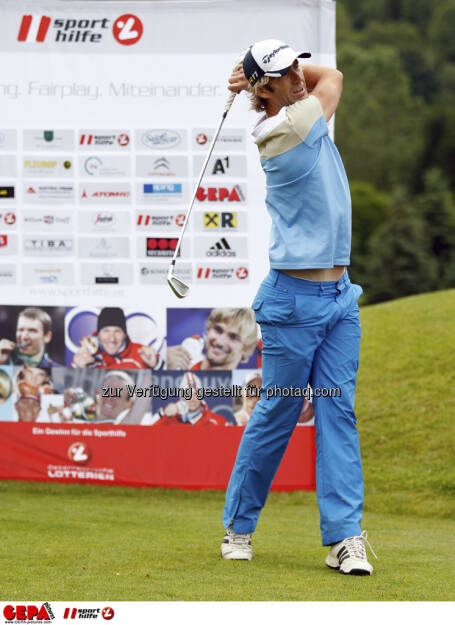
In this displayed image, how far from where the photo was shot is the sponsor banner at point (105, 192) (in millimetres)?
6031

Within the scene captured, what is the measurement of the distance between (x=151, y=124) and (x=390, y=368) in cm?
316

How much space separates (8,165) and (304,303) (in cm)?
253

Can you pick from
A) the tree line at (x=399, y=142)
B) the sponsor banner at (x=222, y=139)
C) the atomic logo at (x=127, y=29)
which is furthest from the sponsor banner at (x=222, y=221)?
the tree line at (x=399, y=142)

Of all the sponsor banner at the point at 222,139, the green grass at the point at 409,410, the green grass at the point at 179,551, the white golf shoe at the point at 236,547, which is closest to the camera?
the green grass at the point at 179,551

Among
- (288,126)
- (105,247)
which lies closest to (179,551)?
(288,126)

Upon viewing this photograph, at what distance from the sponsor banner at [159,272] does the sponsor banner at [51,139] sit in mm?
798

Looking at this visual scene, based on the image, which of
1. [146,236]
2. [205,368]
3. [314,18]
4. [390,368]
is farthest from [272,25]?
[390,368]

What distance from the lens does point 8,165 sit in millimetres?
6059

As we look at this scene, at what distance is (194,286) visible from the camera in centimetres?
601

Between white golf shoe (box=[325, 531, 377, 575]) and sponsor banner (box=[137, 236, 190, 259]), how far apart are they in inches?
90.0

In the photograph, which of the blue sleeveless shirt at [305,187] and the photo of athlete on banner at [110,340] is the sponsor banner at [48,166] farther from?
the blue sleeveless shirt at [305,187]

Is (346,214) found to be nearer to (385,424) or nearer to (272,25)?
(272,25)

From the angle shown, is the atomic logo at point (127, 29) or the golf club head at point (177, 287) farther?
the atomic logo at point (127, 29)

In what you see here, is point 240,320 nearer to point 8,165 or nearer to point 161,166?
point 161,166
